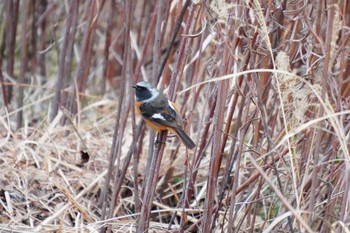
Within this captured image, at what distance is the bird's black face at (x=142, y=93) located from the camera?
2586 millimetres

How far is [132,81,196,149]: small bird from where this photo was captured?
2.54 metres

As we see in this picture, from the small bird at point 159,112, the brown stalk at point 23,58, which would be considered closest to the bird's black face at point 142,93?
the small bird at point 159,112

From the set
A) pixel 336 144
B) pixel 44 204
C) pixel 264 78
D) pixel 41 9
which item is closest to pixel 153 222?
pixel 44 204

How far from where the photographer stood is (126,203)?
324 centimetres

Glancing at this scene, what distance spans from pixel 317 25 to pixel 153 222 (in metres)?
1.12

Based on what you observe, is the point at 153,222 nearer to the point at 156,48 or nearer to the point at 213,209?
the point at 213,209

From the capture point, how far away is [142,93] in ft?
8.68

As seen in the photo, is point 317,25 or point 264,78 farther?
point 264,78

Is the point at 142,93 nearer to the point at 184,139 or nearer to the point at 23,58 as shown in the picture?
the point at 184,139

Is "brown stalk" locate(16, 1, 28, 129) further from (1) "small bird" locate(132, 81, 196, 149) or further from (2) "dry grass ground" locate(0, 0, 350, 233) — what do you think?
(1) "small bird" locate(132, 81, 196, 149)

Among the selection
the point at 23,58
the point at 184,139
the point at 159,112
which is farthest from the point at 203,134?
the point at 23,58

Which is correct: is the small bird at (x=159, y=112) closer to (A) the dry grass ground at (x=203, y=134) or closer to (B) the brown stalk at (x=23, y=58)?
(A) the dry grass ground at (x=203, y=134)

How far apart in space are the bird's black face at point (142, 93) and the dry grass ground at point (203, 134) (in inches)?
2.6

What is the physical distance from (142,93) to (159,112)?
0.47 feet
